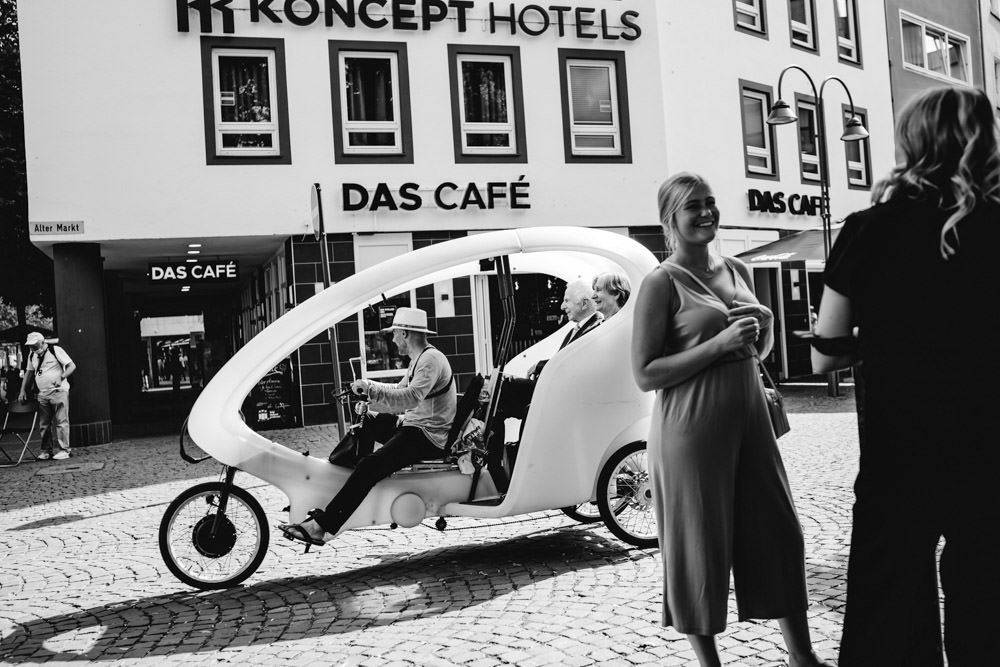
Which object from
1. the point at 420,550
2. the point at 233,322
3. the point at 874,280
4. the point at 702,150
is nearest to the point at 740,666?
the point at 874,280

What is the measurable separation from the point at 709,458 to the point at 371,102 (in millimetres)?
14960

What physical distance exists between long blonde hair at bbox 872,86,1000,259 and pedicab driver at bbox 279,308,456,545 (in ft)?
12.7

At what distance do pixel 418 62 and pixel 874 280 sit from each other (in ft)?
51.4

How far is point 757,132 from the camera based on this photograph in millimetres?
21359

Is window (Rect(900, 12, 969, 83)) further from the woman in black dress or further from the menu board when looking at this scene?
the woman in black dress

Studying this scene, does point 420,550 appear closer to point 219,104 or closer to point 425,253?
point 425,253

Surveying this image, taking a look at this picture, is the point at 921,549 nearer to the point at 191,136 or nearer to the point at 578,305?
the point at 578,305

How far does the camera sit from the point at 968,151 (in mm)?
2496

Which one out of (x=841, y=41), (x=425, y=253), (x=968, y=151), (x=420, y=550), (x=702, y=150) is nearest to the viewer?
(x=968, y=151)

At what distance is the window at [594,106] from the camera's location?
18109 millimetres

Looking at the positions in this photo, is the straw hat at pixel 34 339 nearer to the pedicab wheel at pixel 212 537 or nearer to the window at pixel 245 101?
the window at pixel 245 101

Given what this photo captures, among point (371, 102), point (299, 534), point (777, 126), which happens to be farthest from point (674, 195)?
point (777, 126)

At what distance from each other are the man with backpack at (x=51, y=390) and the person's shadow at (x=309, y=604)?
9.34 meters

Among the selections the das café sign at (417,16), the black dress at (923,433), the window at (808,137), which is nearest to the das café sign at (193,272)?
the das café sign at (417,16)
